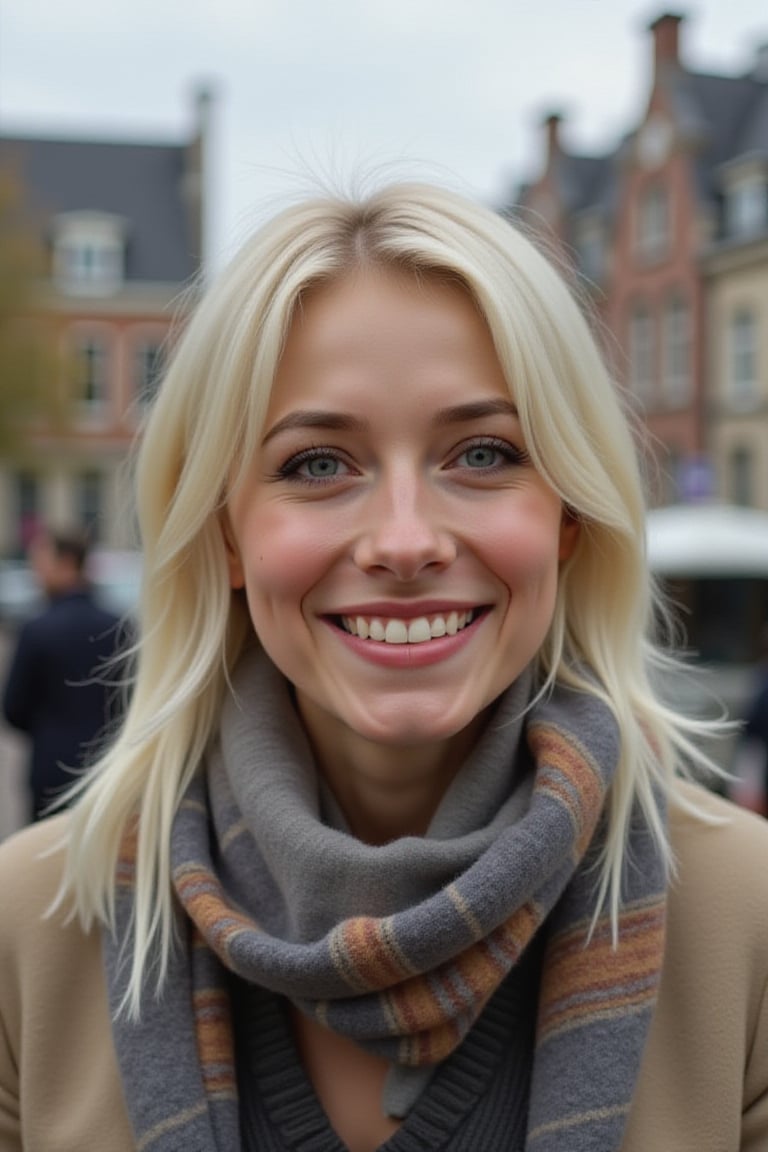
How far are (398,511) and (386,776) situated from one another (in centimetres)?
36

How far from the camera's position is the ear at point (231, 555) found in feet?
5.63

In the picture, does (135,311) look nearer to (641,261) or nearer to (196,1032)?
(641,261)

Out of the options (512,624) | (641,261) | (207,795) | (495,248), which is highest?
(641,261)

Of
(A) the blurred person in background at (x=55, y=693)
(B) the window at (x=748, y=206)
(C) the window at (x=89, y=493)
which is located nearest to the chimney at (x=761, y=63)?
(B) the window at (x=748, y=206)

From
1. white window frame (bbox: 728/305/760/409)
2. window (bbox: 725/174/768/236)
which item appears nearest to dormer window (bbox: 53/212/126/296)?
window (bbox: 725/174/768/236)

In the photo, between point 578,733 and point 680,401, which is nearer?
point 578,733

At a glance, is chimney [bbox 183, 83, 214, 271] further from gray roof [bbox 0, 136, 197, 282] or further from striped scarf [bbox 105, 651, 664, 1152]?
striped scarf [bbox 105, 651, 664, 1152]

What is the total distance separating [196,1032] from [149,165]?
40.3 m

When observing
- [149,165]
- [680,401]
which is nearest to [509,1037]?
[680,401]

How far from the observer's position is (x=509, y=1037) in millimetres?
1580

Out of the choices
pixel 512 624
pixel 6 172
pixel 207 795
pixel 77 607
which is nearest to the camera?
pixel 512 624

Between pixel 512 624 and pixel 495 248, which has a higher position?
pixel 495 248

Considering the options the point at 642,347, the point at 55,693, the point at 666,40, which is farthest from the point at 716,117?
the point at 55,693

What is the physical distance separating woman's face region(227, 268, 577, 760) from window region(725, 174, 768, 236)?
90.5 ft
